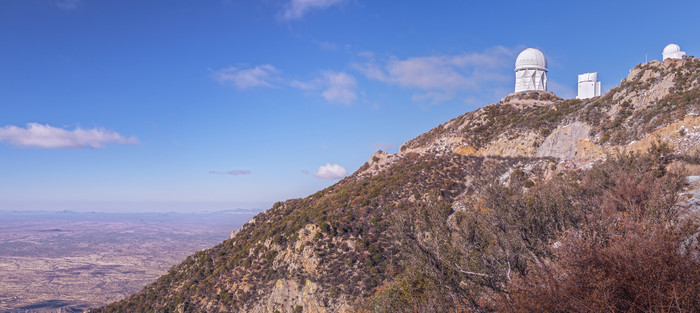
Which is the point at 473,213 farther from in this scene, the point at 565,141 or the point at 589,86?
the point at 589,86

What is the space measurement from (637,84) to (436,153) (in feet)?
54.6

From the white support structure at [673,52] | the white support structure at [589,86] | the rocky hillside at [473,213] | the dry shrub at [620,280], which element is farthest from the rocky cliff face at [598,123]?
the dry shrub at [620,280]

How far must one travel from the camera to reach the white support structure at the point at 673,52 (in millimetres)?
36562

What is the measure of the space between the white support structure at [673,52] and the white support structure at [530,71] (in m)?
10.7

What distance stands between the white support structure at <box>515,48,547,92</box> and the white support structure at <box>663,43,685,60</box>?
10704 millimetres

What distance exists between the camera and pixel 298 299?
2466cm

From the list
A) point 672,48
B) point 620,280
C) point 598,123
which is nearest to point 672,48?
point 672,48

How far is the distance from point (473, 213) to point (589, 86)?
106 ft

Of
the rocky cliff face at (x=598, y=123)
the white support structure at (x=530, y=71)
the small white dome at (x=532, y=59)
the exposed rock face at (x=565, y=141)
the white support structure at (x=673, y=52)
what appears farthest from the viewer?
the white support structure at (x=530, y=71)

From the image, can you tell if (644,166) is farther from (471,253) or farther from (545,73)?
(545,73)

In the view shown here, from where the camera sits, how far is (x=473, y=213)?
16656mm

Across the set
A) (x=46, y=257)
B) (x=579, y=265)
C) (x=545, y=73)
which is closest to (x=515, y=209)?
(x=579, y=265)

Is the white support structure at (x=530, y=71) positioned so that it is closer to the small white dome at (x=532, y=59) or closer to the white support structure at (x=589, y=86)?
the small white dome at (x=532, y=59)

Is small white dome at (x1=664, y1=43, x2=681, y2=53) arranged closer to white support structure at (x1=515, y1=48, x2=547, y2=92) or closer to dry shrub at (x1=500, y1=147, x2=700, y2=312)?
white support structure at (x1=515, y1=48, x2=547, y2=92)
